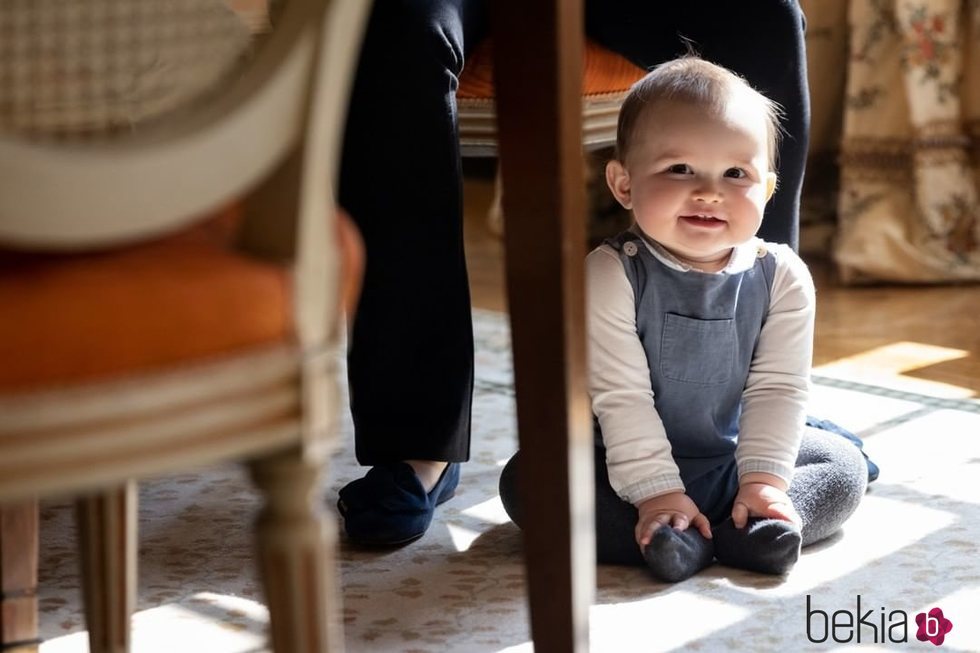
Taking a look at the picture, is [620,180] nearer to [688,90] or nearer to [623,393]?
[688,90]

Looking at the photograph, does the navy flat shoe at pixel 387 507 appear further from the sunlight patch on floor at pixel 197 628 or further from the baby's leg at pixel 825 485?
the baby's leg at pixel 825 485

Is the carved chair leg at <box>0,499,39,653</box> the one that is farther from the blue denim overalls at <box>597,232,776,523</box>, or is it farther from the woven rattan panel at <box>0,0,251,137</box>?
the blue denim overalls at <box>597,232,776,523</box>

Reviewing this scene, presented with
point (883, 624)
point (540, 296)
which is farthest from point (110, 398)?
point (883, 624)

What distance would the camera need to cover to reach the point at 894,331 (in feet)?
7.66

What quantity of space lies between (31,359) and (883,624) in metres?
0.85

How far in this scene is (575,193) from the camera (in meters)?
0.95

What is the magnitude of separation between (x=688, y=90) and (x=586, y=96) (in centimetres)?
26

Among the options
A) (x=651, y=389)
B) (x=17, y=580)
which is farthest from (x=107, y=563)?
(x=651, y=389)

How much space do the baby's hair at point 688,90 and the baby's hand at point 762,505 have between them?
1.18ft

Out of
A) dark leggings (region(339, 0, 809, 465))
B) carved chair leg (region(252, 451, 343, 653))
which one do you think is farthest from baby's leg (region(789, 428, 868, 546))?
carved chair leg (region(252, 451, 343, 653))

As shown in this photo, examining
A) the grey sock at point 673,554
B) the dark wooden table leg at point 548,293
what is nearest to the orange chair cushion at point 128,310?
the dark wooden table leg at point 548,293

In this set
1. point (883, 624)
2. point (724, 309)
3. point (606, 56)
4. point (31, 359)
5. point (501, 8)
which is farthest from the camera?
point (606, 56)

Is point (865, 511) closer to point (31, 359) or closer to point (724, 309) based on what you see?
point (724, 309)

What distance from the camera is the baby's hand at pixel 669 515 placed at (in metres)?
1.36
